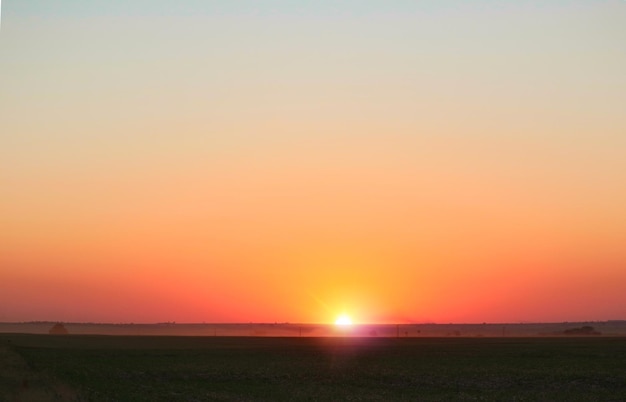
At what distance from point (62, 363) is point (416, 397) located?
37169mm

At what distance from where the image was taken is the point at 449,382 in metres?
50.1

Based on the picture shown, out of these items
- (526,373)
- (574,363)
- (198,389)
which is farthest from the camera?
(574,363)

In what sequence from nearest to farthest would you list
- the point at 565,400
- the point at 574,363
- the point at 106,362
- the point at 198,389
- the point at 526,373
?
the point at 565,400 < the point at 198,389 < the point at 526,373 < the point at 574,363 < the point at 106,362

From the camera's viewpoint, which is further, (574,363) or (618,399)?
(574,363)

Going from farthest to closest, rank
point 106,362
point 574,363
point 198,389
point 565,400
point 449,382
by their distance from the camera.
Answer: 1. point 106,362
2. point 574,363
3. point 449,382
4. point 198,389
5. point 565,400

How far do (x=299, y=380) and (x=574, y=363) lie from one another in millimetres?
25872

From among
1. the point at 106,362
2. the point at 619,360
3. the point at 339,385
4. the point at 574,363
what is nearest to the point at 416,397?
the point at 339,385

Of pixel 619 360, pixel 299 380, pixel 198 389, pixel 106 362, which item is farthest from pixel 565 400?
pixel 106 362

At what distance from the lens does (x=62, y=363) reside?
67312 mm

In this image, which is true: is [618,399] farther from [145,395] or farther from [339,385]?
[145,395]

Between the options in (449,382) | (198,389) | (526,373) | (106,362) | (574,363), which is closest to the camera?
(198,389)

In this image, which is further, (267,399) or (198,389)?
(198,389)

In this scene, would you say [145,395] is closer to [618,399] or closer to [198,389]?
[198,389]

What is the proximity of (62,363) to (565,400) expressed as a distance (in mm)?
44019
